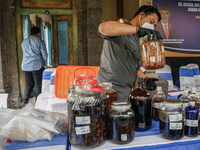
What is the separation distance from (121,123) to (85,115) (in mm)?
187

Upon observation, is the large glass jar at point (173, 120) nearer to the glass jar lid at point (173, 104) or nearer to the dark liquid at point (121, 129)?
the glass jar lid at point (173, 104)

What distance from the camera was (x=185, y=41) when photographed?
144 inches

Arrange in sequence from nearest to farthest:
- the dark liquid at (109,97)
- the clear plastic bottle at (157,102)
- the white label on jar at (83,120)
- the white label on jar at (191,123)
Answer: the white label on jar at (83,120), the white label on jar at (191,123), the dark liquid at (109,97), the clear plastic bottle at (157,102)

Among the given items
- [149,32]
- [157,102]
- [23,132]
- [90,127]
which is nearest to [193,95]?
[157,102]

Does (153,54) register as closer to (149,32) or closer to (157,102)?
(149,32)

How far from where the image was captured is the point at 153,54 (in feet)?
3.99

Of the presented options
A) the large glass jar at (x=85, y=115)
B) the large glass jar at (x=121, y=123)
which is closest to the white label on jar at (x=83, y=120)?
the large glass jar at (x=85, y=115)

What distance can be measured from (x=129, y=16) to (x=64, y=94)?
2600mm

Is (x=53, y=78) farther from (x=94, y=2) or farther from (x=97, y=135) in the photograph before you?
(x=94, y=2)

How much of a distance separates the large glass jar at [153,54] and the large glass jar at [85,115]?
462 millimetres

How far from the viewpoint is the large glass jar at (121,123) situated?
93 centimetres

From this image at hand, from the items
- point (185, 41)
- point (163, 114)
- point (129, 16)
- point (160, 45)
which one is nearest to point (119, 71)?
point (160, 45)

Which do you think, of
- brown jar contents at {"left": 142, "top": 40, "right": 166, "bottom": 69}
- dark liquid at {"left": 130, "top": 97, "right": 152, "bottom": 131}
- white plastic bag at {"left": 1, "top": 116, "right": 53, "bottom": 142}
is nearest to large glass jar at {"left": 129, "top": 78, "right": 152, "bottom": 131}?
dark liquid at {"left": 130, "top": 97, "right": 152, "bottom": 131}

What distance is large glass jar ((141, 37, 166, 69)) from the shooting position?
3.88 ft
